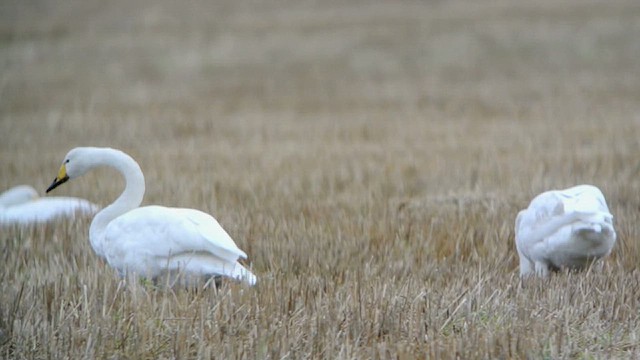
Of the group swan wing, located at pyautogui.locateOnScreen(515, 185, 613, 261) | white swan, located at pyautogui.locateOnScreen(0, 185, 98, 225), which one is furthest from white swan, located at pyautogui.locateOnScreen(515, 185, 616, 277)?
white swan, located at pyautogui.locateOnScreen(0, 185, 98, 225)

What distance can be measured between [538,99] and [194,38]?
913cm

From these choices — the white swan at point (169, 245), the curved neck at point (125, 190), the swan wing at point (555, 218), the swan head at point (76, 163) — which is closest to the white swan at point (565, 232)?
the swan wing at point (555, 218)

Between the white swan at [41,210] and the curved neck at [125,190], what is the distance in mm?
1910

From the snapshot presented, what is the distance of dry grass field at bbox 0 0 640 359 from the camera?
4730 millimetres

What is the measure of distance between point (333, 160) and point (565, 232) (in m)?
6.55

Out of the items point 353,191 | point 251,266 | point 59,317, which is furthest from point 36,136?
point 59,317

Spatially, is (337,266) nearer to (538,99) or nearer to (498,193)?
(498,193)

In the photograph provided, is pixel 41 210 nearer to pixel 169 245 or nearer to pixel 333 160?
pixel 169 245

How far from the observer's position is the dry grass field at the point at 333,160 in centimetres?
473

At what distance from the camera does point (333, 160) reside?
12328 millimetres

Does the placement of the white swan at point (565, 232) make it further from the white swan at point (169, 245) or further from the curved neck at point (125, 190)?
the curved neck at point (125, 190)

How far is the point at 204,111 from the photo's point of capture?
18.5m

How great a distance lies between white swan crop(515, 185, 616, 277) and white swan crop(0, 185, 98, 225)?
3.71 m

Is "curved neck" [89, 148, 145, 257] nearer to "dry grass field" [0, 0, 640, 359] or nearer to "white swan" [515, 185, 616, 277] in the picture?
"dry grass field" [0, 0, 640, 359]
